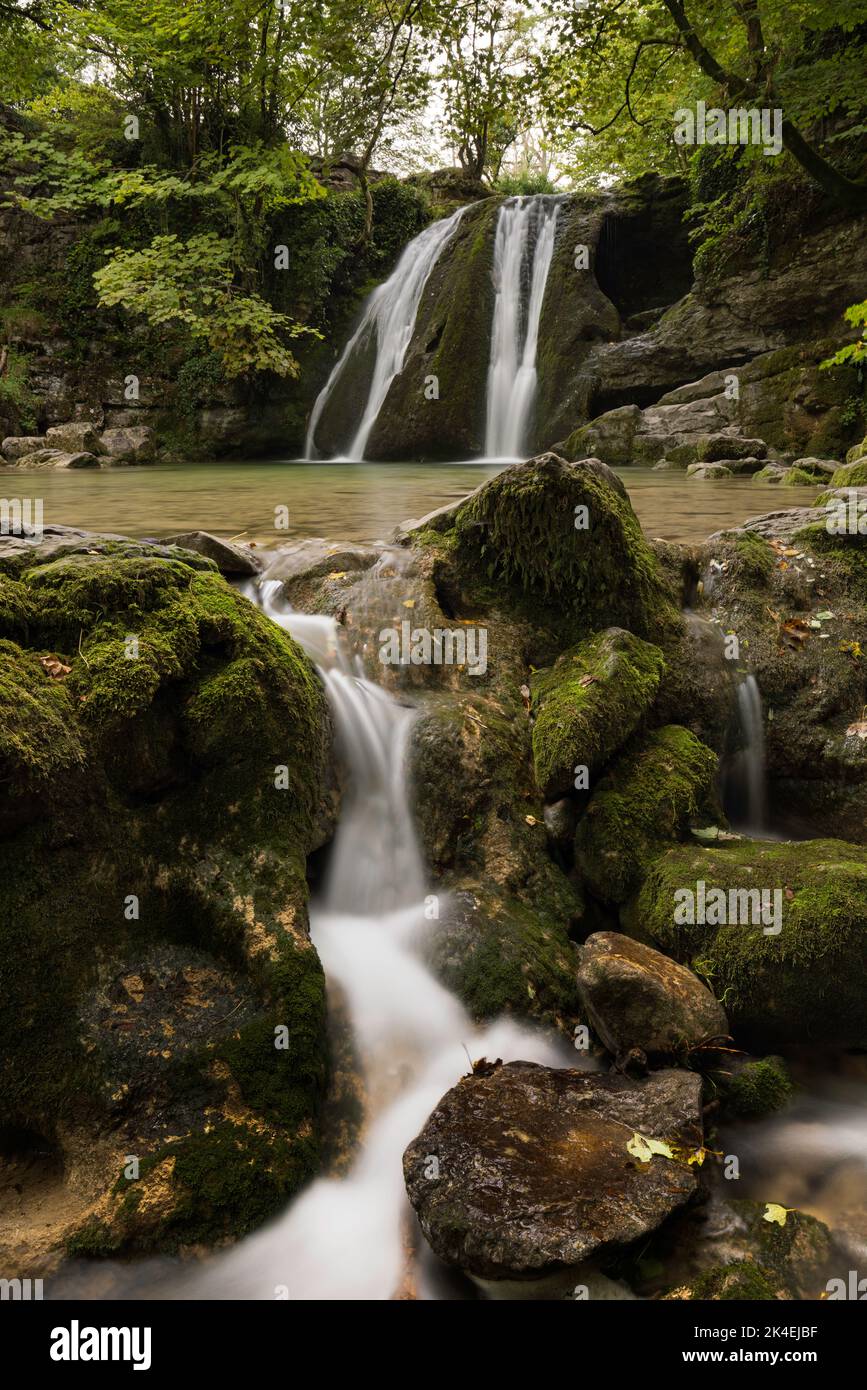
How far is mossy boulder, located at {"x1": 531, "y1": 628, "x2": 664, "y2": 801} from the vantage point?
408cm

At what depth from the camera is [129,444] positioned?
683 inches

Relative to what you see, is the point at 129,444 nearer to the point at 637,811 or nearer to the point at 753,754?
the point at 753,754

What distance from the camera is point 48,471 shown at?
47.5ft

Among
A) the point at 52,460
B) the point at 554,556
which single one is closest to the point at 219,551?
the point at 554,556

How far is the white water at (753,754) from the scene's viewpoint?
4.88 m

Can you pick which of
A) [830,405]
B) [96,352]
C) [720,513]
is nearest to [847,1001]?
[720,513]

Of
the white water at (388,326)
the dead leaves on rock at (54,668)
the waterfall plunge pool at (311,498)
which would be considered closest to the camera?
the dead leaves on rock at (54,668)

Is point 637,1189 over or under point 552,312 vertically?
under

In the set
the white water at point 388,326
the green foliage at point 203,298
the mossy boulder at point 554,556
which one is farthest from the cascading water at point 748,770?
the white water at point 388,326

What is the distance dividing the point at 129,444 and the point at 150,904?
1660 centimetres

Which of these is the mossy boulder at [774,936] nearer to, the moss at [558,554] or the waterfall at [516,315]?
the moss at [558,554]

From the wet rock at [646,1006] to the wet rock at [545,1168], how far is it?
15cm

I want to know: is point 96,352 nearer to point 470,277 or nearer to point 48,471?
point 48,471
